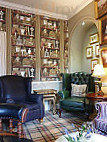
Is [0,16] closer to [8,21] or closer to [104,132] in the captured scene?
[8,21]

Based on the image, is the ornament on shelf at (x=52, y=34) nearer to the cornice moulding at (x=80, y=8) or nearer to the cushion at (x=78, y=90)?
the cornice moulding at (x=80, y=8)

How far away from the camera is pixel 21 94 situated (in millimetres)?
3215

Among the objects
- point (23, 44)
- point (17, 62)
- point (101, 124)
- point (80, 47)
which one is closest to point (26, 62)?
point (17, 62)

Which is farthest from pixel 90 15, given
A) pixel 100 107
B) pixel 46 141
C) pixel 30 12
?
pixel 46 141

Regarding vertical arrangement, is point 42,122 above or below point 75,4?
below

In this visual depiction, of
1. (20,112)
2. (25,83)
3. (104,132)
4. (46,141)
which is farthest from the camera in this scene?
(25,83)

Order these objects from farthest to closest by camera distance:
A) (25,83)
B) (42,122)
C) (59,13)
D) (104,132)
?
1. (59,13)
2. (25,83)
3. (42,122)
4. (104,132)

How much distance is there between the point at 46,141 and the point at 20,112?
4.02ft

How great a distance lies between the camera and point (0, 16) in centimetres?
375

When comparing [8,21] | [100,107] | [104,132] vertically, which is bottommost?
[104,132]

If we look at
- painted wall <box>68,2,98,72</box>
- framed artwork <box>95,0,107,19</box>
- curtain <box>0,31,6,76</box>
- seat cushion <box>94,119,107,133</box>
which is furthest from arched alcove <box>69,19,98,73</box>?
seat cushion <box>94,119,107,133</box>

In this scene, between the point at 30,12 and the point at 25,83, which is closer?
the point at 25,83

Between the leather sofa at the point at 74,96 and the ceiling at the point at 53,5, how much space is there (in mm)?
1969

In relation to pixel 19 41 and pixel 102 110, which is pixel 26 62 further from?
pixel 102 110
